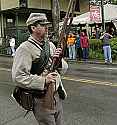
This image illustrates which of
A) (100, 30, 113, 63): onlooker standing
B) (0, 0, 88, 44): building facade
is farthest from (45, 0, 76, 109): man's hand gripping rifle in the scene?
(0, 0, 88, 44): building facade

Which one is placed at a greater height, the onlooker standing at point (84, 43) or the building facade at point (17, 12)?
the building facade at point (17, 12)

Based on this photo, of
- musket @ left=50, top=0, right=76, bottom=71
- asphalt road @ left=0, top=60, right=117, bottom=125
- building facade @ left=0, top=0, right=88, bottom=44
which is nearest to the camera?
musket @ left=50, top=0, right=76, bottom=71

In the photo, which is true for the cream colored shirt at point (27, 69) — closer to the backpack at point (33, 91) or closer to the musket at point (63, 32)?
the backpack at point (33, 91)

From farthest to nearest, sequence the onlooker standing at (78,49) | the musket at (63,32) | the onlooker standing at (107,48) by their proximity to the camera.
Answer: the onlooker standing at (78,49), the onlooker standing at (107,48), the musket at (63,32)

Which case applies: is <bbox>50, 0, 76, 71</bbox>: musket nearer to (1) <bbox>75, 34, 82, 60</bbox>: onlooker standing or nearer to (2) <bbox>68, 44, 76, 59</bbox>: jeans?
(1) <bbox>75, 34, 82, 60</bbox>: onlooker standing

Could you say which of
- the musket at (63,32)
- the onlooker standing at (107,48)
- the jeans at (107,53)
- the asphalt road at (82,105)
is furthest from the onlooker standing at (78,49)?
the musket at (63,32)

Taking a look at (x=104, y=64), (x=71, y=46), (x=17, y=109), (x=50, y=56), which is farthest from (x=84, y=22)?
Answer: (x=50, y=56)

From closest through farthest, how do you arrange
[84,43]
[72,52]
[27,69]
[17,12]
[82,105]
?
1. [27,69]
2. [82,105]
3. [84,43]
4. [72,52]
5. [17,12]

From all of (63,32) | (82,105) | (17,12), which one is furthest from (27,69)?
(17,12)

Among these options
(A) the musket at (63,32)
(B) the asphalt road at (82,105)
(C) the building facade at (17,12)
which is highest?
(C) the building facade at (17,12)

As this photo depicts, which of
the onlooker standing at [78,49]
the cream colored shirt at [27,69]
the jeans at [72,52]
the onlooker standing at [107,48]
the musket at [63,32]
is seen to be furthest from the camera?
the jeans at [72,52]

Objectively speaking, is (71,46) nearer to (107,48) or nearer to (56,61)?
(107,48)

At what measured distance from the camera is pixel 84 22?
2630 centimetres

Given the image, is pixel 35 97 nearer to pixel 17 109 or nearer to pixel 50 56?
pixel 50 56
